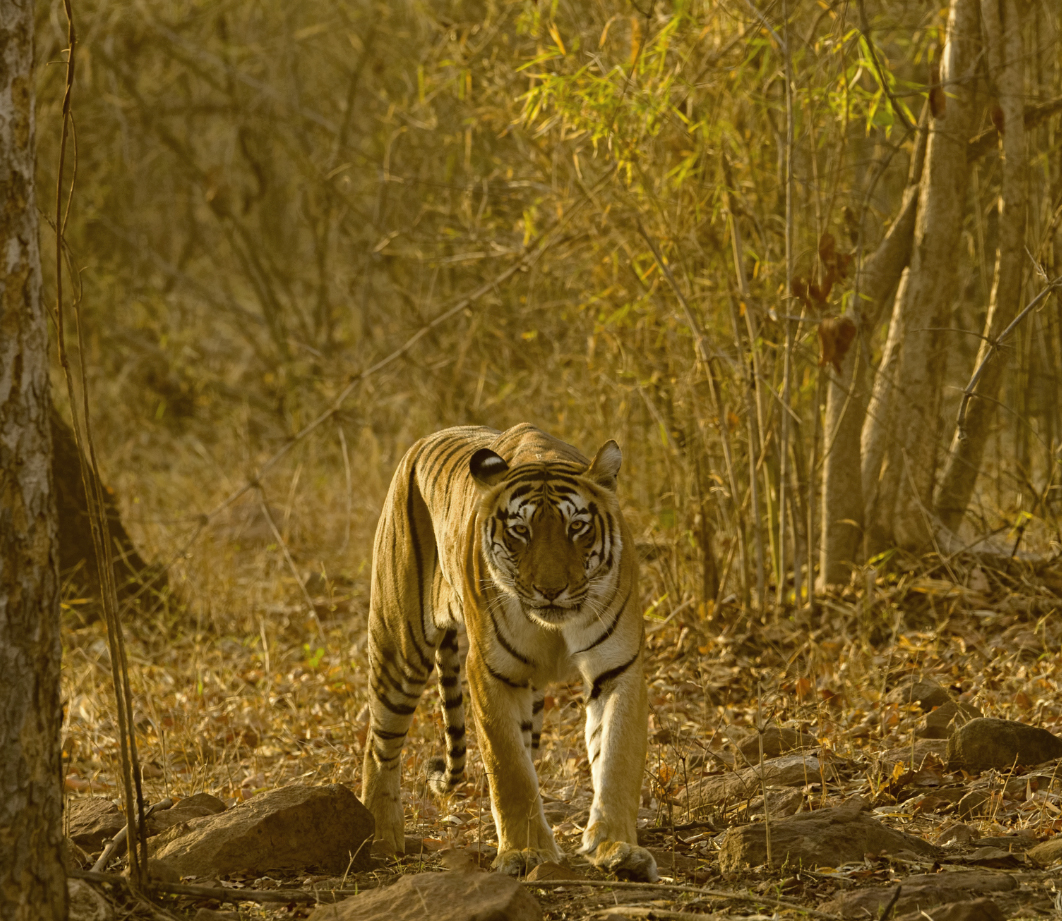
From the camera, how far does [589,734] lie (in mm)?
3459

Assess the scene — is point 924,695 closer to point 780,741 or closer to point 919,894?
point 780,741

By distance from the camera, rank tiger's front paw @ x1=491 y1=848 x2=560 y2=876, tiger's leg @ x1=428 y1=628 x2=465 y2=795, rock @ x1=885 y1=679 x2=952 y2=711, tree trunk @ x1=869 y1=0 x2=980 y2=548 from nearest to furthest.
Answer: tiger's front paw @ x1=491 y1=848 x2=560 y2=876, tiger's leg @ x1=428 y1=628 x2=465 y2=795, rock @ x1=885 y1=679 x2=952 y2=711, tree trunk @ x1=869 y1=0 x2=980 y2=548

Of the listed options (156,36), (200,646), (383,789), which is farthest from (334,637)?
(156,36)

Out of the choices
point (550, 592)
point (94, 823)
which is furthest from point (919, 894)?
point (94, 823)

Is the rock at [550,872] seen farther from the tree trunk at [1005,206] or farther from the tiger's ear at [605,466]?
the tree trunk at [1005,206]

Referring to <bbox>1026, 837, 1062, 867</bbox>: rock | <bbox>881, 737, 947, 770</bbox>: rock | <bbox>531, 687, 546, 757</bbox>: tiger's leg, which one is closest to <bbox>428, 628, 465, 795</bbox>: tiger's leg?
<bbox>531, 687, 546, 757</bbox>: tiger's leg

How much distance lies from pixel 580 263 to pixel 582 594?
409cm

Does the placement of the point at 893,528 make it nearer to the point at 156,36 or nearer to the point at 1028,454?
the point at 1028,454

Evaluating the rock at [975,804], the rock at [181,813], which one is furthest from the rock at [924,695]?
the rock at [181,813]

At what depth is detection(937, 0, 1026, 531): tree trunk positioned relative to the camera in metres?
5.69

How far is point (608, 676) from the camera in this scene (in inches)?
135

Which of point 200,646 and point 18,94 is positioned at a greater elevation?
point 18,94

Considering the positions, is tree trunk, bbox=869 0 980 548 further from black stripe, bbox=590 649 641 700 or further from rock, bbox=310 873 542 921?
rock, bbox=310 873 542 921

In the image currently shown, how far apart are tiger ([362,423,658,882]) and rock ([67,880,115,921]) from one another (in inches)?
37.1
